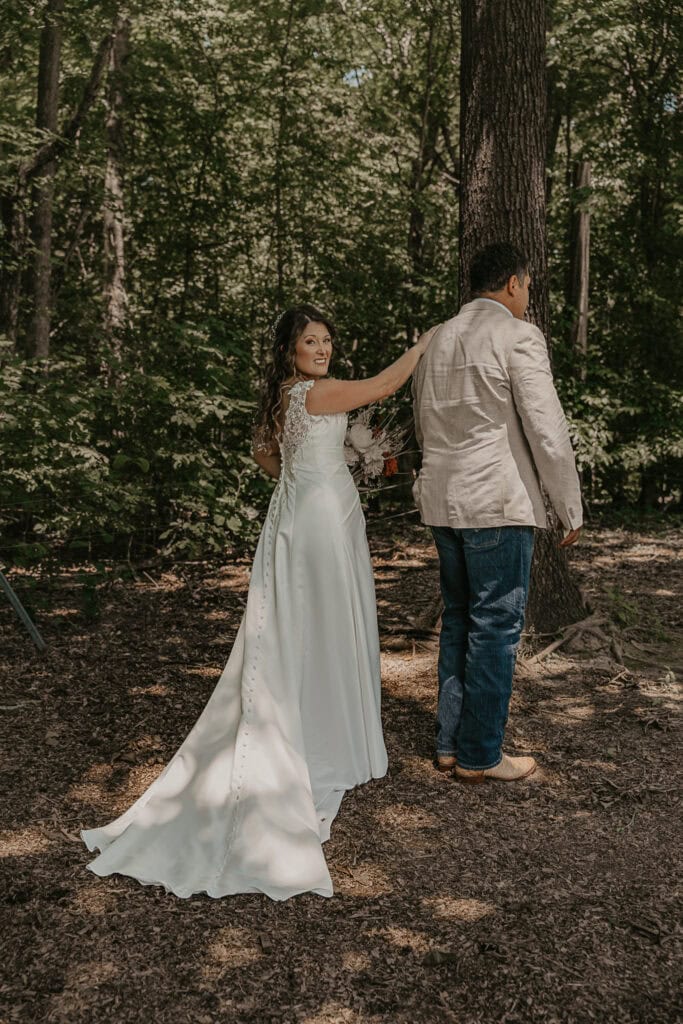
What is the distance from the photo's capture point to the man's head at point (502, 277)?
4.18 m

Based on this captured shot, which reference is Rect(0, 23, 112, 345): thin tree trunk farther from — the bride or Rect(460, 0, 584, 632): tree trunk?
the bride

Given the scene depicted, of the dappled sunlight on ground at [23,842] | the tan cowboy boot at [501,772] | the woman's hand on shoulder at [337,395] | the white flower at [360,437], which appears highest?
the woman's hand on shoulder at [337,395]

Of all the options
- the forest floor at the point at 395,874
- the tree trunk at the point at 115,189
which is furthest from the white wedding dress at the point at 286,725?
the tree trunk at the point at 115,189

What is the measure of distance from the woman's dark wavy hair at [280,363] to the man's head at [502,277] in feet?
2.24

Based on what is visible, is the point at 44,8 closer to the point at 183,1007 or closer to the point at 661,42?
the point at 661,42

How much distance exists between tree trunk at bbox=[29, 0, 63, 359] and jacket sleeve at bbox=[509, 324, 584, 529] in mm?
8828

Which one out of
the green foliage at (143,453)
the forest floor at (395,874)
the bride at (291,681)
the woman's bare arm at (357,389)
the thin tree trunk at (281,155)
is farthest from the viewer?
the thin tree trunk at (281,155)

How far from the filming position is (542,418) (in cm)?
403

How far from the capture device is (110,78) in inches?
515

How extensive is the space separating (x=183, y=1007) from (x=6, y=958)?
66 cm

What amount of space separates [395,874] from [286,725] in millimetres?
730

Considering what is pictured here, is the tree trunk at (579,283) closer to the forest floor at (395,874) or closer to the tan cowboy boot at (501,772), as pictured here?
the forest floor at (395,874)

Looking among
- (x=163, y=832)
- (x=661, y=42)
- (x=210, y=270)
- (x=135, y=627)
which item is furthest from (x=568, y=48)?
(x=163, y=832)

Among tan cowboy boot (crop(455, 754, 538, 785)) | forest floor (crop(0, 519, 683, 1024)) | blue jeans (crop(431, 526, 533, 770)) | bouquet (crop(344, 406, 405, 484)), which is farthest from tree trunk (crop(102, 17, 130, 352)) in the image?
tan cowboy boot (crop(455, 754, 538, 785))
